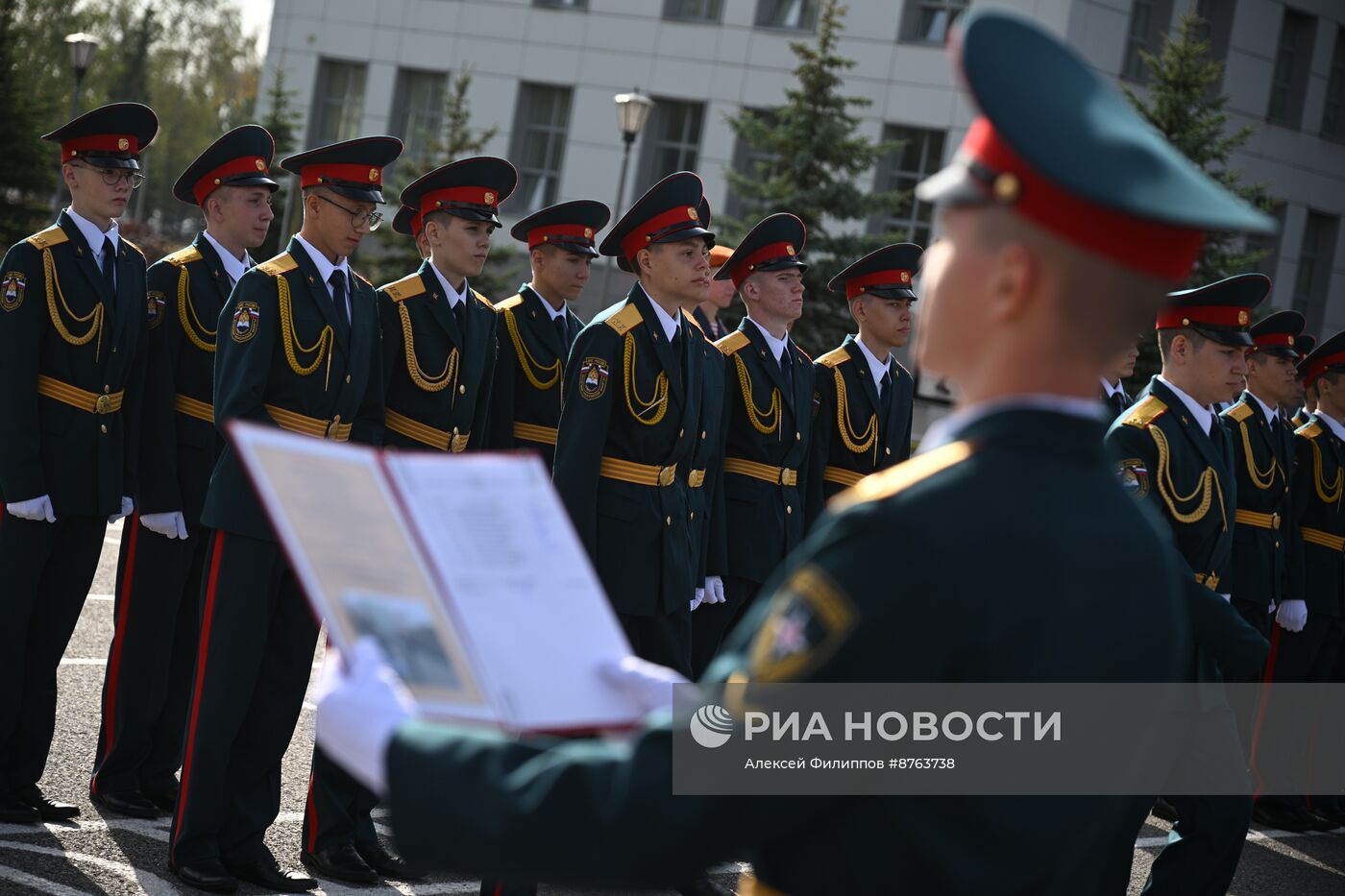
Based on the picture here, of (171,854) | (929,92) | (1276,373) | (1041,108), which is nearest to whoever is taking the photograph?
(1041,108)

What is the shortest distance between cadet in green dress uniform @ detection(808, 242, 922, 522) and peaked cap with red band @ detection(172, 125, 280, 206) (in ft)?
9.03

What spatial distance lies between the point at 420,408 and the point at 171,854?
1884mm

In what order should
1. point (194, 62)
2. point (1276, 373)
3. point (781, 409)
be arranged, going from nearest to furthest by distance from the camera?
point (781, 409)
point (1276, 373)
point (194, 62)

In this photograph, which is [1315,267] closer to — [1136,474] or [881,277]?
[881,277]

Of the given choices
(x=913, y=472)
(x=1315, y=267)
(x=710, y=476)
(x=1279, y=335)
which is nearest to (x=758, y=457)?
(x=710, y=476)

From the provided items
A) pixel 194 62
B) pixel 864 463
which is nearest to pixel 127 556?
pixel 864 463

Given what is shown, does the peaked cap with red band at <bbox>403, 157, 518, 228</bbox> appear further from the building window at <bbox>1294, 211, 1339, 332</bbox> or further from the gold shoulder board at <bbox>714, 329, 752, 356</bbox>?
the building window at <bbox>1294, 211, 1339, 332</bbox>

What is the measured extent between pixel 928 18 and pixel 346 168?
27185mm

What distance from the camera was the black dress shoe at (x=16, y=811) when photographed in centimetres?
550

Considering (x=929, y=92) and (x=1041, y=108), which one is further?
(x=929, y=92)

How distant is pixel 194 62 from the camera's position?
2525 inches

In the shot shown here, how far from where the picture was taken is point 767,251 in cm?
728

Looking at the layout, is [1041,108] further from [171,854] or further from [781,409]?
[781,409]

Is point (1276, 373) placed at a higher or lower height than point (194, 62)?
lower
